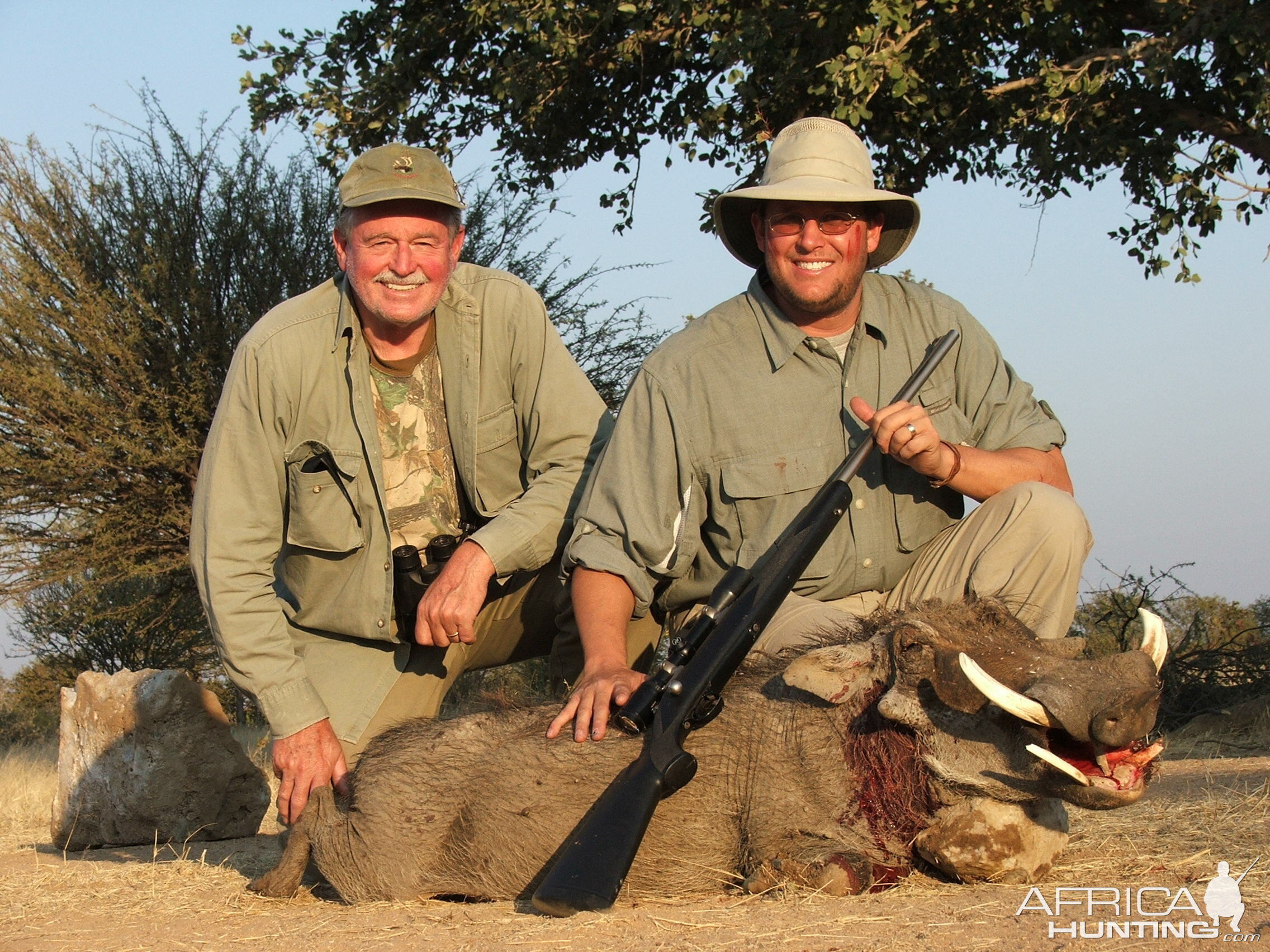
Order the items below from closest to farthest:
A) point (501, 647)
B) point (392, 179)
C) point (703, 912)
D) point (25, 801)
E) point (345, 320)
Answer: point (703, 912), point (392, 179), point (345, 320), point (501, 647), point (25, 801)

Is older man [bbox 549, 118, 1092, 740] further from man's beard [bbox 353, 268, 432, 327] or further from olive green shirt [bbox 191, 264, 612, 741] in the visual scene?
man's beard [bbox 353, 268, 432, 327]

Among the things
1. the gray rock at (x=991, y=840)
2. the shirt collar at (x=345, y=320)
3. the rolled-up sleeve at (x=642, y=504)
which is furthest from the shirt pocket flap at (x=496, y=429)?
the gray rock at (x=991, y=840)

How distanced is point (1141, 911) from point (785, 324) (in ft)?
7.52

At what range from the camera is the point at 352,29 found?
29.5 ft

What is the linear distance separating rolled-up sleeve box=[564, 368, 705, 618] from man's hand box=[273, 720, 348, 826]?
1.03m

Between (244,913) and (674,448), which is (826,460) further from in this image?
(244,913)

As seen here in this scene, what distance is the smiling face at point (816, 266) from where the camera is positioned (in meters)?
4.54

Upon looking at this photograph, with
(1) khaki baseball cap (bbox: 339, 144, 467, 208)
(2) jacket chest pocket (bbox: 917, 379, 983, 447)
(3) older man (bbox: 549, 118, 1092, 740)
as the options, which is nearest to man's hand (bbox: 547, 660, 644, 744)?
(3) older man (bbox: 549, 118, 1092, 740)

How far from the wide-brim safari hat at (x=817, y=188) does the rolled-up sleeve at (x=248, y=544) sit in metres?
1.82

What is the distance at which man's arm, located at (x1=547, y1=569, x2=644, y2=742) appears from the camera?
A: 3787 mm

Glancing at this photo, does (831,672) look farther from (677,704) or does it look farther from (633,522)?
(633,522)

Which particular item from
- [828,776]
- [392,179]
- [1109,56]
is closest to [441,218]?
[392,179]

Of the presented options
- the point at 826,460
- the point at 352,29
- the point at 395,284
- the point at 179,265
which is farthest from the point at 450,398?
the point at 179,265

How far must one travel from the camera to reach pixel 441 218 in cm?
508
